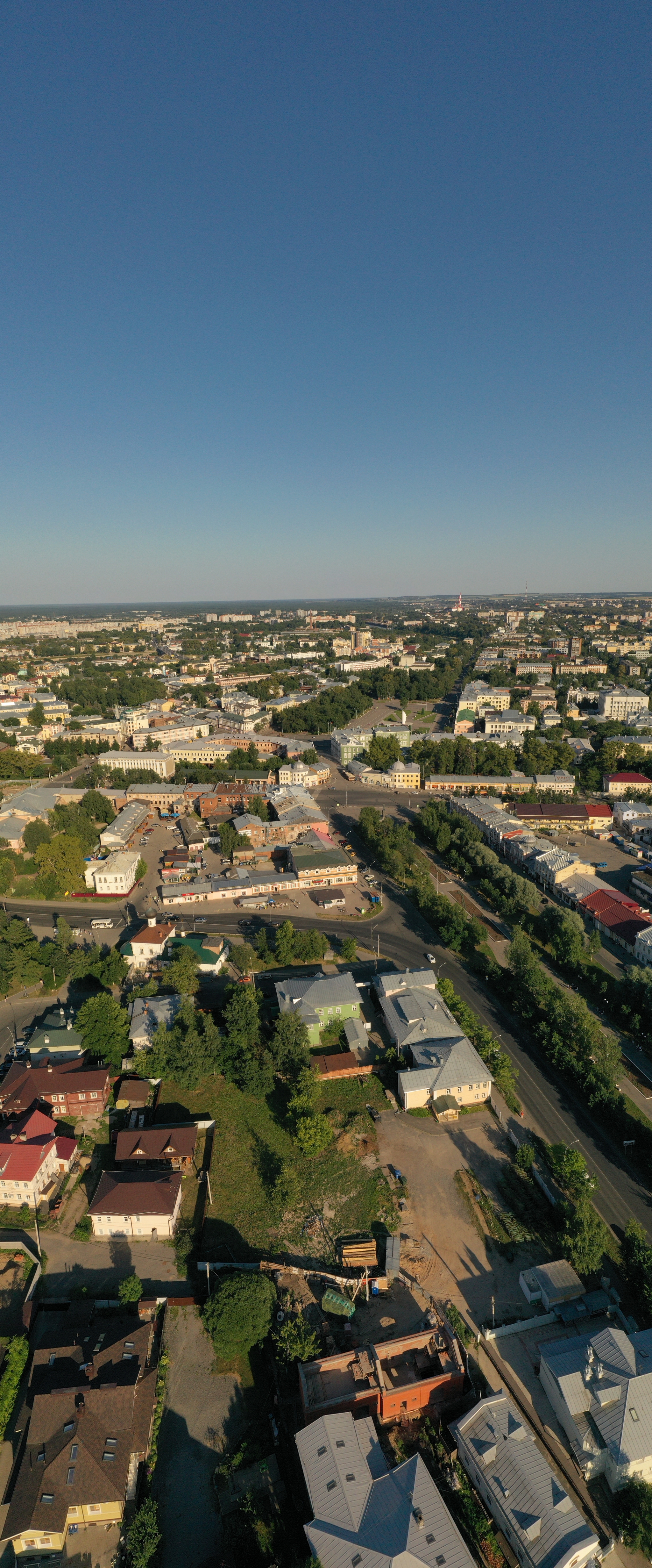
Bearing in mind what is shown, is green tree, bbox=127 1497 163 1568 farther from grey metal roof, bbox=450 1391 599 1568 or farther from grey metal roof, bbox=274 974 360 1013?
grey metal roof, bbox=274 974 360 1013

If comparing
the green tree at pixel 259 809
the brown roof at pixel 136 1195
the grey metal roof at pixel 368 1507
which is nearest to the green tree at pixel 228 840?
the green tree at pixel 259 809

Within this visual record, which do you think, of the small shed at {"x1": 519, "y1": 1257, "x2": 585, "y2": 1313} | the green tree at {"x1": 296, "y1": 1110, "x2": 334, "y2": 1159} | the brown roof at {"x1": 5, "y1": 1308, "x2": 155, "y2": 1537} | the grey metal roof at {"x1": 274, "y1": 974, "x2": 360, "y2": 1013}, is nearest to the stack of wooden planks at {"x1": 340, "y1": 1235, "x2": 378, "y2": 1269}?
the green tree at {"x1": 296, "y1": 1110, "x2": 334, "y2": 1159}

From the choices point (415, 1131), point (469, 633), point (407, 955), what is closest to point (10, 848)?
point (407, 955)

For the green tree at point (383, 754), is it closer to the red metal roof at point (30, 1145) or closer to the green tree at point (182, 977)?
the green tree at point (182, 977)

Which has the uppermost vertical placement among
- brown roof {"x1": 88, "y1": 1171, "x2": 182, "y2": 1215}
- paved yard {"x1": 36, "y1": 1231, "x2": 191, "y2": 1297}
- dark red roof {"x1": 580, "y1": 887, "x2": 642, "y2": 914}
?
dark red roof {"x1": 580, "y1": 887, "x2": 642, "y2": 914}

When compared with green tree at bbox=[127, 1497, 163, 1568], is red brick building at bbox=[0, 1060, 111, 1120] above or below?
above

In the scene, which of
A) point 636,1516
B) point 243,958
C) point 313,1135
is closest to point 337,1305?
point 313,1135

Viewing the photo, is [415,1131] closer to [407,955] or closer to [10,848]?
[407,955]
